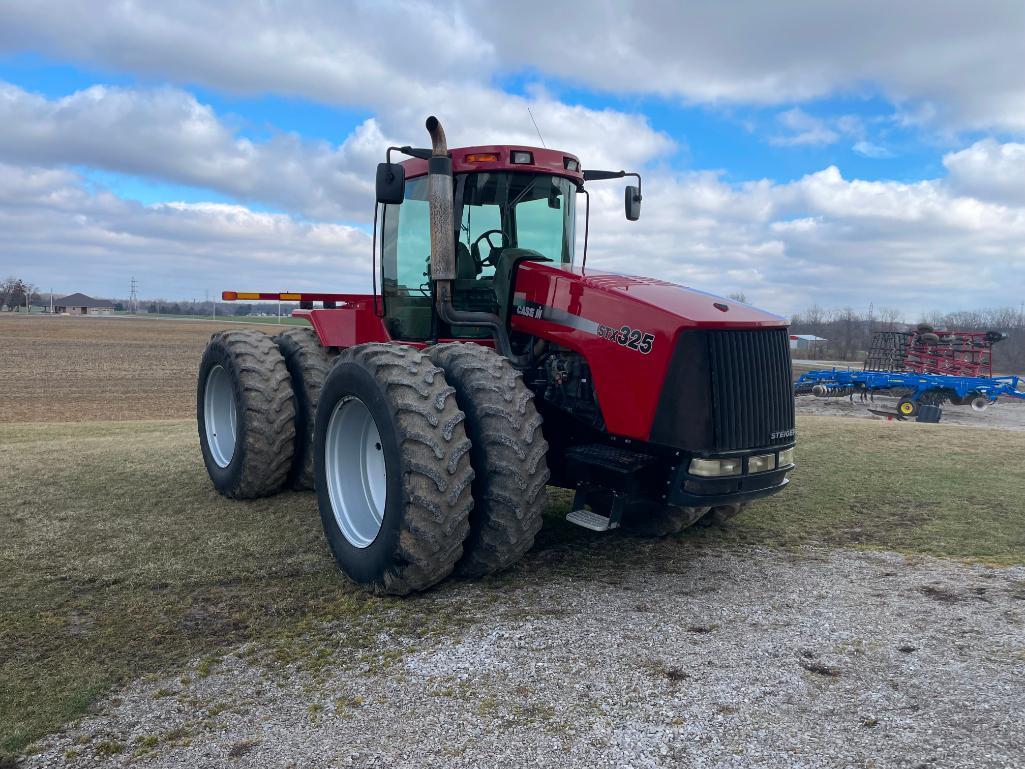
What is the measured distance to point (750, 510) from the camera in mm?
6566

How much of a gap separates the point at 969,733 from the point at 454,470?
2.54 metres

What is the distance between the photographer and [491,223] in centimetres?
559

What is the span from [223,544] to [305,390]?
162 cm

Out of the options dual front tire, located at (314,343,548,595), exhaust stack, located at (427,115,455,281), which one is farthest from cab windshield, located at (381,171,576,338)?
dual front tire, located at (314,343,548,595)

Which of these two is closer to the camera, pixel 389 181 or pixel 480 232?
pixel 389 181

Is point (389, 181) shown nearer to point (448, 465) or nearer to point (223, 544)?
point (448, 465)

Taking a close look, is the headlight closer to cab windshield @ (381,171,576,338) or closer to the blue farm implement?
cab windshield @ (381,171,576,338)

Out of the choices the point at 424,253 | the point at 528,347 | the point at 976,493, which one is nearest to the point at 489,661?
the point at 528,347

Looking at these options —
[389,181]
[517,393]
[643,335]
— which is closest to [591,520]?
[517,393]

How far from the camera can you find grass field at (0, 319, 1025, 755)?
12.8 ft

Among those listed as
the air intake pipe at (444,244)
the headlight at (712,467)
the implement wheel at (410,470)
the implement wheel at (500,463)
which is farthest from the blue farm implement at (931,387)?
the implement wheel at (410,470)

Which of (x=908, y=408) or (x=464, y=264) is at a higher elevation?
(x=464, y=264)

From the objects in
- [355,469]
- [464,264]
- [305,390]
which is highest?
[464,264]

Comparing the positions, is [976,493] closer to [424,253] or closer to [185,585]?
[424,253]
